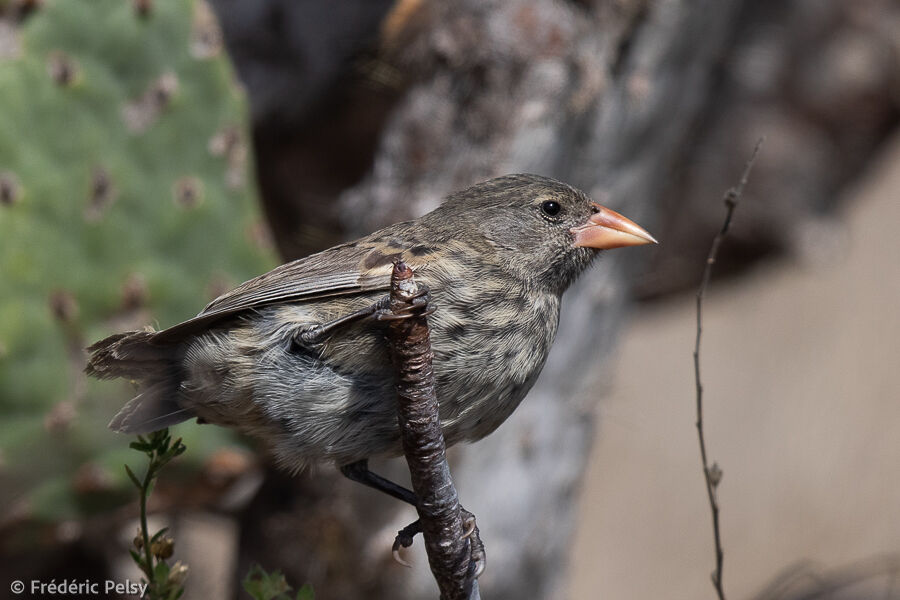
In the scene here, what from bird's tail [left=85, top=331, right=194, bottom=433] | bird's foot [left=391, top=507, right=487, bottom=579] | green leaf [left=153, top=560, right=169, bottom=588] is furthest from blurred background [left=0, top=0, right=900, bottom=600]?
green leaf [left=153, top=560, right=169, bottom=588]

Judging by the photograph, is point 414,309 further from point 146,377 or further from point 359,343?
point 146,377

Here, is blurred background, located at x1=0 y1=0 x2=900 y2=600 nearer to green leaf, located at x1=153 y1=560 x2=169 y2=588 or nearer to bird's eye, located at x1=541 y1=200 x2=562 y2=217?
bird's eye, located at x1=541 y1=200 x2=562 y2=217

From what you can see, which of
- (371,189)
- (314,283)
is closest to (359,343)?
(314,283)

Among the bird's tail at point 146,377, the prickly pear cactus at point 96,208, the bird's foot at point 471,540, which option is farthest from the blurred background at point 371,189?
the bird's foot at point 471,540

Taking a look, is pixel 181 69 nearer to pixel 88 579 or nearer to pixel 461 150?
pixel 461 150

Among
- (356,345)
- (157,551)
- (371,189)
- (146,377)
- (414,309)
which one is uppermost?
(371,189)

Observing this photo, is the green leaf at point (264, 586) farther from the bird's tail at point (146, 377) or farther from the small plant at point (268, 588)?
the bird's tail at point (146, 377)
